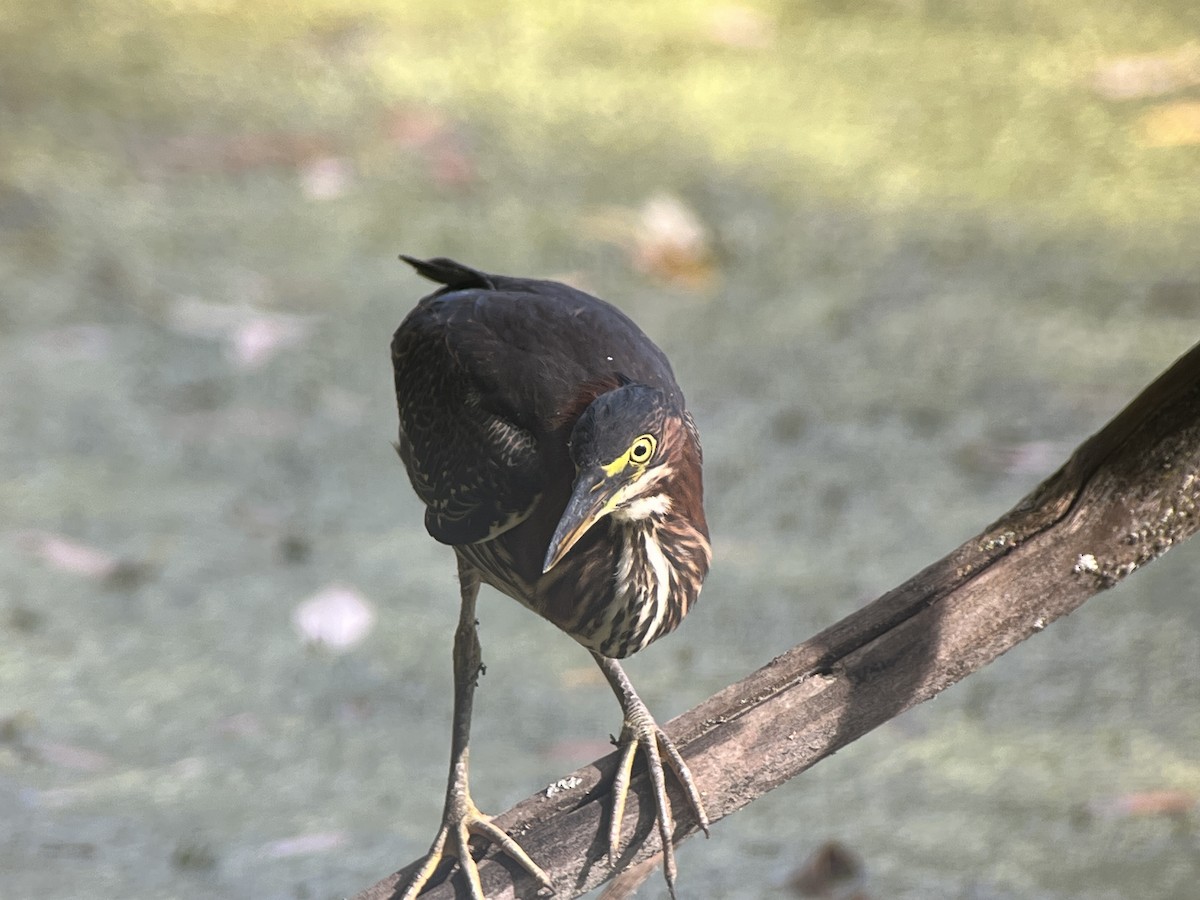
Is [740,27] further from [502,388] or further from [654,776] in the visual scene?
[654,776]

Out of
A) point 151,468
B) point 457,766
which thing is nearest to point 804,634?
point 457,766

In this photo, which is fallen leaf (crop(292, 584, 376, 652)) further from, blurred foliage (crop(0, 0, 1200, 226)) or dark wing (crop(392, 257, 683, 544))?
blurred foliage (crop(0, 0, 1200, 226))

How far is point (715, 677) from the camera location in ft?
A: 9.60

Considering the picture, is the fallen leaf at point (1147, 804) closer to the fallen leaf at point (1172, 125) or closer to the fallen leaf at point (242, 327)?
the fallen leaf at point (242, 327)

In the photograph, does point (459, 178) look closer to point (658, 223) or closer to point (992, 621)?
point (658, 223)

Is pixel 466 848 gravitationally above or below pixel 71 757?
above

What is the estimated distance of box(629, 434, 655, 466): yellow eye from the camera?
68.7 inches

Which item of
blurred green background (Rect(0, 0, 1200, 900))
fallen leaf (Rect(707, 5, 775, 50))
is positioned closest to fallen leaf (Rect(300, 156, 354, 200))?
blurred green background (Rect(0, 0, 1200, 900))

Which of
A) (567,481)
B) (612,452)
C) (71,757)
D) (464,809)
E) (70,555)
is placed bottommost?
(71,757)

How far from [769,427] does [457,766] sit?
1634mm

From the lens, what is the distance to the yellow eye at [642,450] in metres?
1.75

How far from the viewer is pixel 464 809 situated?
2082 mm

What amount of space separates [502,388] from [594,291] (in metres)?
2.02

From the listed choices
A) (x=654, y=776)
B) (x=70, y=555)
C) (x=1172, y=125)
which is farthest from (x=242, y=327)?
(x=1172, y=125)
